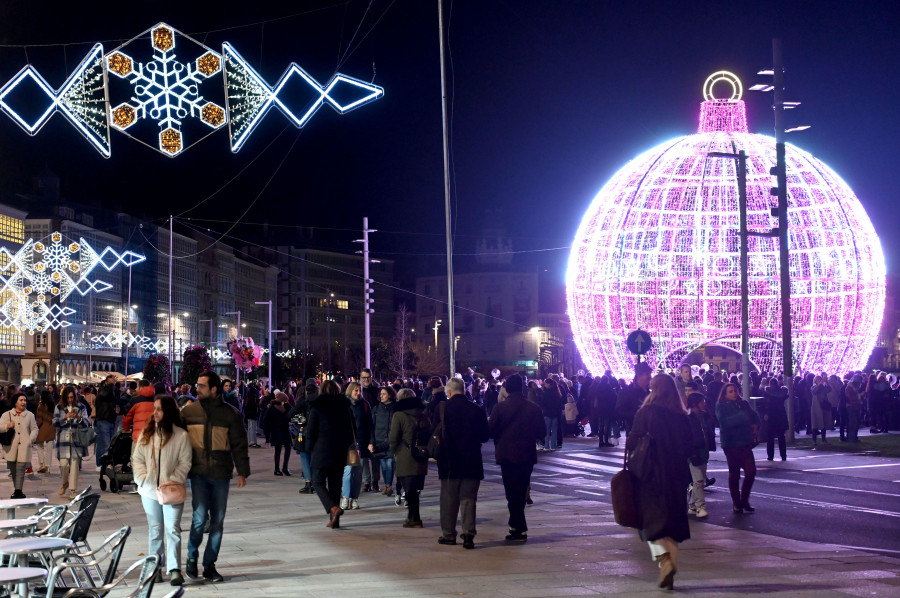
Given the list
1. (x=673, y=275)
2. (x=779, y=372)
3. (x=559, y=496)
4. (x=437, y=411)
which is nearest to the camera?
(x=437, y=411)

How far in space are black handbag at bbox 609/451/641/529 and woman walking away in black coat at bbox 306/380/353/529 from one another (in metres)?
4.35

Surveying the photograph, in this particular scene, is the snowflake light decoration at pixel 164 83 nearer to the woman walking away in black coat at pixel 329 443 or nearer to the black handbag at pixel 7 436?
the woman walking away in black coat at pixel 329 443

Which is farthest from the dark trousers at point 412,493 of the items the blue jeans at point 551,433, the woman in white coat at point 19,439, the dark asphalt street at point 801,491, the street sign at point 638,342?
the blue jeans at point 551,433

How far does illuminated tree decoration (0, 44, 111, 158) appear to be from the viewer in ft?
41.6

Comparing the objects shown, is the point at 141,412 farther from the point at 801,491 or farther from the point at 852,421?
the point at 852,421

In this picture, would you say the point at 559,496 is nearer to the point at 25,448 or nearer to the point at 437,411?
the point at 437,411

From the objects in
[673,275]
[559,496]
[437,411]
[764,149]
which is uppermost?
[764,149]

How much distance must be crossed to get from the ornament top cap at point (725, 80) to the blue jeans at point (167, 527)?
99.8 feet

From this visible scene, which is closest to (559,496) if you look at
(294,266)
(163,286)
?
(163,286)

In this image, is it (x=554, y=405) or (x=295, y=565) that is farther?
(x=554, y=405)

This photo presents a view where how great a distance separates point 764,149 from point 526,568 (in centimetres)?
2828

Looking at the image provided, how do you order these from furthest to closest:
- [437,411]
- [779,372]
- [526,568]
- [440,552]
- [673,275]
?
[779,372] → [673,275] → [437,411] → [440,552] → [526,568]

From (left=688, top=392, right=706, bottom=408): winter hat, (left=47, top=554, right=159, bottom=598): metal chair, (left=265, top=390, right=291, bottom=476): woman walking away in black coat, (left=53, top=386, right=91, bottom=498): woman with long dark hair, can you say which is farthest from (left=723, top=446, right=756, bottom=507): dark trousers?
(left=53, top=386, right=91, bottom=498): woman with long dark hair

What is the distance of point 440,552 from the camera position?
1105 cm
